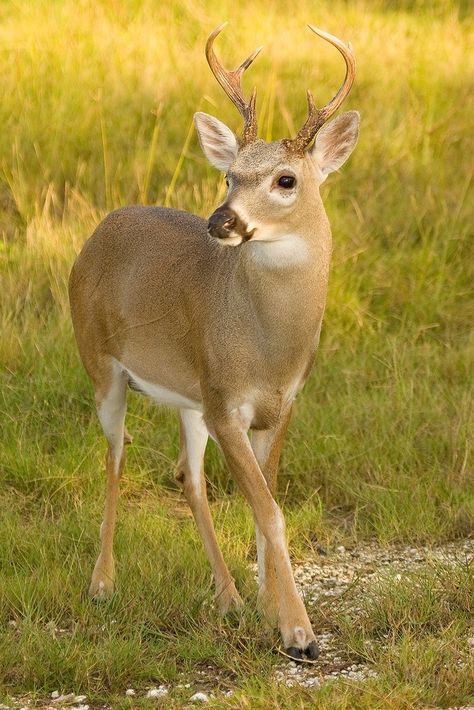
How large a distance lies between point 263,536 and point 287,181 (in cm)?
129

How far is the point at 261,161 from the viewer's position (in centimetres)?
464

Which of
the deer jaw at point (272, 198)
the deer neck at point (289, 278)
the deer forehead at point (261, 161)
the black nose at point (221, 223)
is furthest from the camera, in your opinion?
the deer neck at point (289, 278)

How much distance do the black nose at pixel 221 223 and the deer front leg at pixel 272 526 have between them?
31.5 inches

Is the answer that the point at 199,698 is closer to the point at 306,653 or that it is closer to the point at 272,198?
the point at 306,653

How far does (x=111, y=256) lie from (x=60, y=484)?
110cm

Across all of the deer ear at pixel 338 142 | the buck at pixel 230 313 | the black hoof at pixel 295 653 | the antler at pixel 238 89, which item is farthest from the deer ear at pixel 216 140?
the black hoof at pixel 295 653

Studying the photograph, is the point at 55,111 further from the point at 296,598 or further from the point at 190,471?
the point at 296,598

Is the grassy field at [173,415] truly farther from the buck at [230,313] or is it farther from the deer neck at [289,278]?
the deer neck at [289,278]

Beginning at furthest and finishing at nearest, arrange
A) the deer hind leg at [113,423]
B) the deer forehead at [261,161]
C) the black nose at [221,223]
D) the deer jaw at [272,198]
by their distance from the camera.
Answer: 1. the deer hind leg at [113,423]
2. the deer forehead at [261,161]
3. the deer jaw at [272,198]
4. the black nose at [221,223]

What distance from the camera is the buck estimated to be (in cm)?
469

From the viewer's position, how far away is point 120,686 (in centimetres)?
449

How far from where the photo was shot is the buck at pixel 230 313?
15.4ft

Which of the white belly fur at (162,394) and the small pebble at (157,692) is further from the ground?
the white belly fur at (162,394)

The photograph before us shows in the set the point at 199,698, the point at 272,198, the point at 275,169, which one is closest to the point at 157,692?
the point at 199,698
